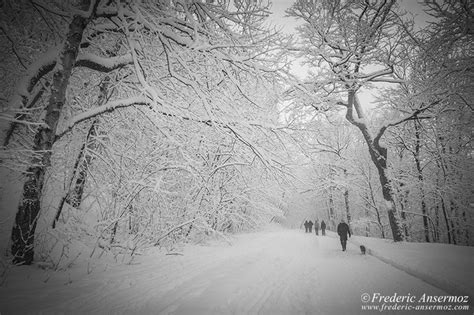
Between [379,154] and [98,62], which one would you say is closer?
[98,62]

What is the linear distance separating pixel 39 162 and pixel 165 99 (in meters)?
2.44

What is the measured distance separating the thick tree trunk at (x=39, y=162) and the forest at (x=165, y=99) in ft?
0.08

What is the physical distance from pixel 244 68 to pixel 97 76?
4762 mm

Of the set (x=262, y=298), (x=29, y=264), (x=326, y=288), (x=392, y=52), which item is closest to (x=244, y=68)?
(x=262, y=298)

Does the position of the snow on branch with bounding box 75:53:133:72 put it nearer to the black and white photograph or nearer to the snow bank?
the black and white photograph

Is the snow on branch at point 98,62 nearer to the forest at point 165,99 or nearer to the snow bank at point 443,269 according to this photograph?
the forest at point 165,99

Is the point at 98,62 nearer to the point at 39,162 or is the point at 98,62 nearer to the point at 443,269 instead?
the point at 39,162

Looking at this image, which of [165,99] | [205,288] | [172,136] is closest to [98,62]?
[165,99]

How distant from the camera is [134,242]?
6.00m

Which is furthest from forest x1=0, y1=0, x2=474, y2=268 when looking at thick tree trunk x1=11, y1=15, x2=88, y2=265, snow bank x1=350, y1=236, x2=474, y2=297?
snow bank x1=350, y1=236, x2=474, y2=297

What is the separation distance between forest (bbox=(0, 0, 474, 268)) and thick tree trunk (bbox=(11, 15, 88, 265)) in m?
0.02

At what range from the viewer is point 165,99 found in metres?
3.76

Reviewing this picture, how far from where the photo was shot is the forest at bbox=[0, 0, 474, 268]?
3666mm

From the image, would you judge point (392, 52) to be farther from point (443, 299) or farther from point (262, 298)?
point (262, 298)
